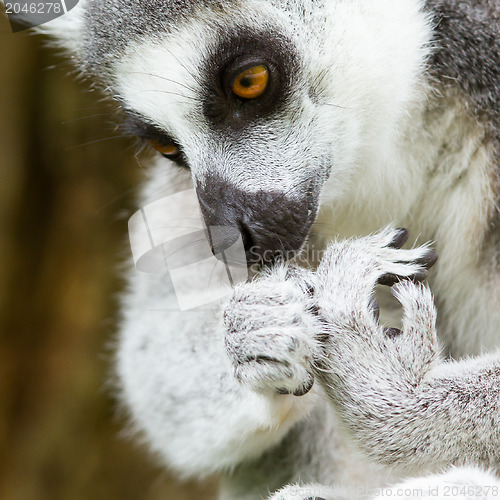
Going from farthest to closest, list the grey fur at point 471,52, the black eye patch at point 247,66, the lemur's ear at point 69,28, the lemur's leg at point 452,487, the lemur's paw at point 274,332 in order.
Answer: the lemur's ear at point 69,28
the grey fur at point 471,52
the black eye patch at point 247,66
the lemur's paw at point 274,332
the lemur's leg at point 452,487

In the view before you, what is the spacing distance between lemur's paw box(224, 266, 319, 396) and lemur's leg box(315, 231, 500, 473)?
2.9 inches

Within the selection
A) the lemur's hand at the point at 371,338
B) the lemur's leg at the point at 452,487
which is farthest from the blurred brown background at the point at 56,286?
the lemur's leg at the point at 452,487

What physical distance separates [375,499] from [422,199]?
3.19ft

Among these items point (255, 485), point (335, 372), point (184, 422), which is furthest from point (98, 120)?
point (335, 372)

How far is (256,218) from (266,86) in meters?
0.35

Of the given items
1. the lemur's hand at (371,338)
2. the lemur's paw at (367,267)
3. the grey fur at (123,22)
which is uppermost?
the grey fur at (123,22)

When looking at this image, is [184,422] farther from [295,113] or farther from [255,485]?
[295,113]

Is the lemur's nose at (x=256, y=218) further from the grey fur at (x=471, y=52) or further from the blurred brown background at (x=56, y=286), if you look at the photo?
the blurred brown background at (x=56, y=286)

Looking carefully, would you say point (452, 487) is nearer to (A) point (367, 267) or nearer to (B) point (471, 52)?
(A) point (367, 267)

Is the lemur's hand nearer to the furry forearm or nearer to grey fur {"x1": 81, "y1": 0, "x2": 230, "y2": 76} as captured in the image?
the furry forearm

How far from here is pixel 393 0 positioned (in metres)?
2.07

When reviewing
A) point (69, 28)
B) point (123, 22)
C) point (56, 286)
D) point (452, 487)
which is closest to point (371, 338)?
point (452, 487)

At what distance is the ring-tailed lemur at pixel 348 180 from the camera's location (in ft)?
6.04

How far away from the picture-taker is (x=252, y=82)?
1.87 m
